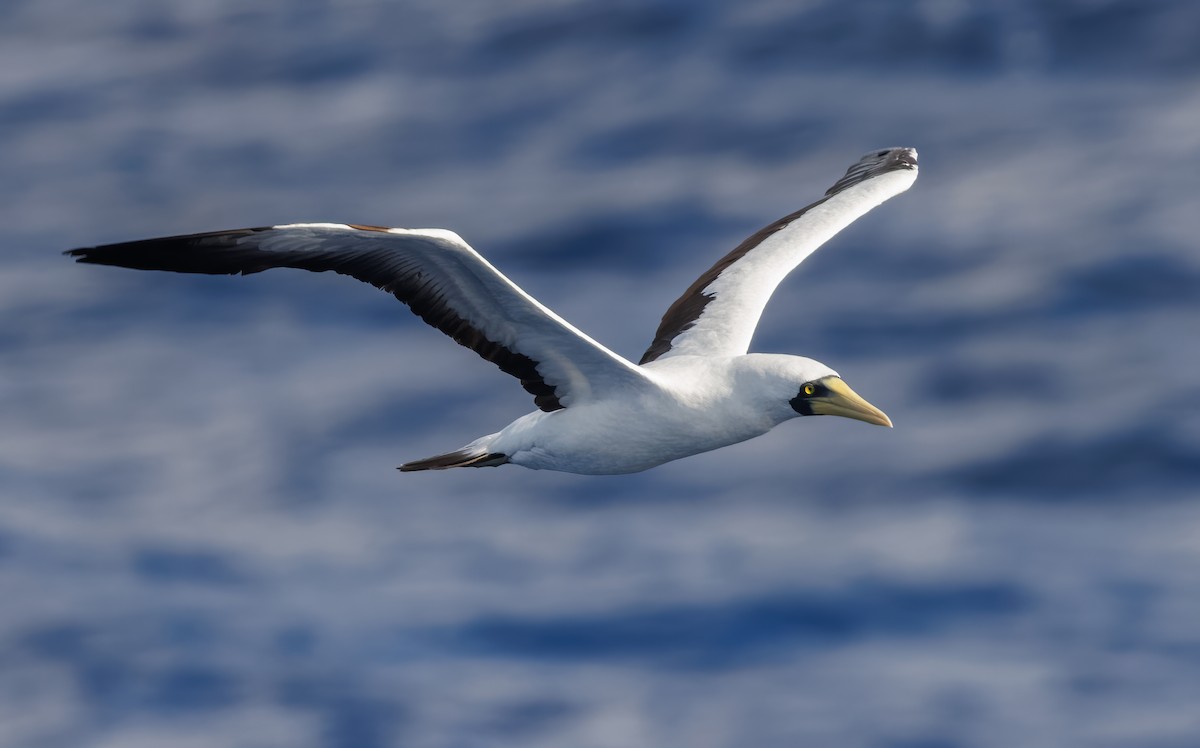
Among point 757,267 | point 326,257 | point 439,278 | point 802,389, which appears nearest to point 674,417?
point 802,389

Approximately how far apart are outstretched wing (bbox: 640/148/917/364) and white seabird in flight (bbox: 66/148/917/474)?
0.54 metres

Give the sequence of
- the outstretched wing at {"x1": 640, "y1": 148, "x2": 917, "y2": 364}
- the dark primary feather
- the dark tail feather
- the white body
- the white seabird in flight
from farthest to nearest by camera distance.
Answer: the outstretched wing at {"x1": 640, "y1": 148, "x2": 917, "y2": 364}, the dark tail feather, the white body, the white seabird in flight, the dark primary feather

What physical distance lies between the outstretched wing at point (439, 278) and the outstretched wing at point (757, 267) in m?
2.03

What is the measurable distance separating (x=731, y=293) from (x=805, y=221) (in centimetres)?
177

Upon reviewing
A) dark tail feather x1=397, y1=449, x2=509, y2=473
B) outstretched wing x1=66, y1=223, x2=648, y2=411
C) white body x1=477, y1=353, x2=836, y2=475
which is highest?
outstretched wing x1=66, y1=223, x2=648, y2=411

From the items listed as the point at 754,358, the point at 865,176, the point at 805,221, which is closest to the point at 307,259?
the point at 754,358

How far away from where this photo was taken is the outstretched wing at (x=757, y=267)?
17.4 metres

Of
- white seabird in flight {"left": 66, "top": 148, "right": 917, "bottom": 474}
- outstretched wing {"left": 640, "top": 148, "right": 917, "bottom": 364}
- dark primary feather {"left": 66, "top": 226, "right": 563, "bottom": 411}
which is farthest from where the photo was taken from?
outstretched wing {"left": 640, "top": 148, "right": 917, "bottom": 364}

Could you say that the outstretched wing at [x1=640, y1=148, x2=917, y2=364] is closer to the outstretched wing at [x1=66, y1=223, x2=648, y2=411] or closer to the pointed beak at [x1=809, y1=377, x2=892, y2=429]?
the pointed beak at [x1=809, y1=377, x2=892, y2=429]

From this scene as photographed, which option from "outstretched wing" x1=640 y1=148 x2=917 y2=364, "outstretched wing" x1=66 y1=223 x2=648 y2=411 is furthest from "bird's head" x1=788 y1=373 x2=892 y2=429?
"outstretched wing" x1=640 y1=148 x2=917 y2=364

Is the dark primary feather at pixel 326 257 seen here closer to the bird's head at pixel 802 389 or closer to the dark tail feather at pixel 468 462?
the dark tail feather at pixel 468 462

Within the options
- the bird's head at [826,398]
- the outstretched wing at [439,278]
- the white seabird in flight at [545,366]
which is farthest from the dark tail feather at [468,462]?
the bird's head at [826,398]

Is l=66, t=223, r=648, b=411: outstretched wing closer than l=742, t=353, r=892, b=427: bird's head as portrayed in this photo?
Yes

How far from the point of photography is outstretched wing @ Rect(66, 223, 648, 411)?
13.8 meters
